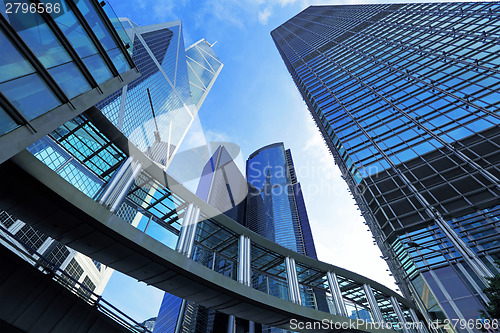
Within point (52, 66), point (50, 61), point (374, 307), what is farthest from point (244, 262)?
point (50, 61)

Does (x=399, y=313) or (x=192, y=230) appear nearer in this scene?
(x=192, y=230)

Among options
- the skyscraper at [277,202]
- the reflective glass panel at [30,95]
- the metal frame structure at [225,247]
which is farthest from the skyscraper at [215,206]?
the reflective glass panel at [30,95]

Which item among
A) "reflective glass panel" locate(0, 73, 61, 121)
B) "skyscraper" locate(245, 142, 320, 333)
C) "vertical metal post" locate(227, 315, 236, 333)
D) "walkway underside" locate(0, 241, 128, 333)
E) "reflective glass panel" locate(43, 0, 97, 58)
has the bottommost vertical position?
"walkway underside" locate(0, 241, 128, 333)

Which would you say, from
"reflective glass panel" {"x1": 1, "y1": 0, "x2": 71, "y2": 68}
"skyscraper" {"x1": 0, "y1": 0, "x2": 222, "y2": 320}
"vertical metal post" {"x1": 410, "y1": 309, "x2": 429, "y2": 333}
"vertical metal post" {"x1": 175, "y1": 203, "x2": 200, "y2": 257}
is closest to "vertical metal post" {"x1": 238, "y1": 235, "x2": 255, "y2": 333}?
"vertical metal post" {"x1": 175, "y1": 203, "x2": 200, "y2": 257}

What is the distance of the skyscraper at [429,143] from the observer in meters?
18.2

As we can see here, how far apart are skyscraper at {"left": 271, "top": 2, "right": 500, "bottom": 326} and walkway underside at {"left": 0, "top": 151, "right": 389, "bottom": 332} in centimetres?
1129

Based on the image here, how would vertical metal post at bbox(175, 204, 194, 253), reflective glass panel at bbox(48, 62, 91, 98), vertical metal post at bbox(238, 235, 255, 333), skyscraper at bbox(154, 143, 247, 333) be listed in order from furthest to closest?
skyscraper at bbox(154, 143, 247, 333)
vertical metal post at bbox(238, 235, 255, 333)
vertical metal post at bbox(175, 204, 194, 253)
reflective glass panel at bbox(48, 62, 91, 98)

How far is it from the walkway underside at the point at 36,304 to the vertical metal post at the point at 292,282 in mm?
10768

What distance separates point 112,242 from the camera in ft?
33.5

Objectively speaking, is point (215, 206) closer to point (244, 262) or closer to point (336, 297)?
point (336, 297)

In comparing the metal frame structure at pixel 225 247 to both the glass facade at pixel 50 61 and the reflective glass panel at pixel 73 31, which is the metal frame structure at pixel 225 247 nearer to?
the glass facade at pixel 50 61

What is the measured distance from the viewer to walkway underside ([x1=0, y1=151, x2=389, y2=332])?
8.46 metres

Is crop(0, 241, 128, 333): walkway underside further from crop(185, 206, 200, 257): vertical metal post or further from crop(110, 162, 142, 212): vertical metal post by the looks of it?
crop(185, 206, 200, 257): vertical metal post

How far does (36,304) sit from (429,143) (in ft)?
105
